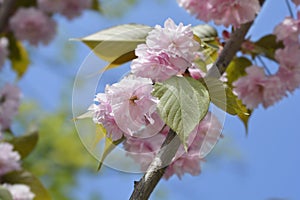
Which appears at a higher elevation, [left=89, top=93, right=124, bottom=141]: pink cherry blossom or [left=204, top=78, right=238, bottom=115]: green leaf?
[left=204, top=78, right=238, bottom=115]: green leaf

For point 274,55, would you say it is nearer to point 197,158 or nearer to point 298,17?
point 298,17

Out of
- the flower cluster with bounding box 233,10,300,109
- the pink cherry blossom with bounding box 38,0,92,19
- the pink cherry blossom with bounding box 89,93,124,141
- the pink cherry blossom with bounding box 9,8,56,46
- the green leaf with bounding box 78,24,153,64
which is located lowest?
the pink cherry blossom with bounding box 89,93,124,141

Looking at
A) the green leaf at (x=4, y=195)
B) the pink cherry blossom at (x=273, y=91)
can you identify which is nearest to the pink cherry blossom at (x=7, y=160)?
the green leaf at (x=4, y=195)

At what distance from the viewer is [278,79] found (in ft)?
3.80

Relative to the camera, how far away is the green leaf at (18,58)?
2.27m

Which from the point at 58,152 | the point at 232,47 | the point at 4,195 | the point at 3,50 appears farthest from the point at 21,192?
the point at 58,152

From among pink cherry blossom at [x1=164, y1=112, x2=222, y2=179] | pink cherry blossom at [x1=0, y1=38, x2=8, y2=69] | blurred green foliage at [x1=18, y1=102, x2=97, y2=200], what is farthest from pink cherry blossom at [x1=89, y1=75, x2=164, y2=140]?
blurred green foliage at [x1=18, y1=102, x2=97, y2=200]

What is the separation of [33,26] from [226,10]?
142cm

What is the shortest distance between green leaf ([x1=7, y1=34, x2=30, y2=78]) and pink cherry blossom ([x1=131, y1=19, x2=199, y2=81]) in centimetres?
161

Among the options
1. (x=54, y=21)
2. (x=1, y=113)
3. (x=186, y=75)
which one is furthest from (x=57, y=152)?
(x=186, y=75)

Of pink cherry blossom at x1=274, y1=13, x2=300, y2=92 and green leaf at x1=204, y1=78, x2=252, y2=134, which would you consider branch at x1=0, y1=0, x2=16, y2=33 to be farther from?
green leaf at x1=204, y1=78, x2=252, y2=134

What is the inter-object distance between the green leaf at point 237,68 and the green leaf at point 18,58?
4.11 ft

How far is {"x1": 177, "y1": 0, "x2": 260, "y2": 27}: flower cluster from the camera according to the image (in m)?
1.01

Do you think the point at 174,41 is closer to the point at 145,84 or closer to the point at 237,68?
the point at 145,84
